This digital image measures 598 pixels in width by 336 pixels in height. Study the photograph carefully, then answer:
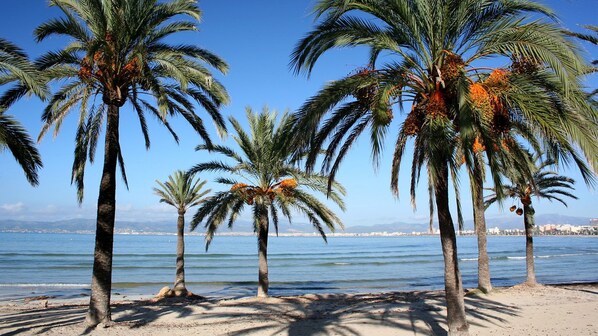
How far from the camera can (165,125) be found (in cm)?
1177

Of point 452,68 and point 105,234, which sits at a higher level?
point 452,68

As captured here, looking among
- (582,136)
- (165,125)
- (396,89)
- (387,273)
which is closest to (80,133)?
(165,125)

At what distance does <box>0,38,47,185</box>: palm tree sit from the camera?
7906mm

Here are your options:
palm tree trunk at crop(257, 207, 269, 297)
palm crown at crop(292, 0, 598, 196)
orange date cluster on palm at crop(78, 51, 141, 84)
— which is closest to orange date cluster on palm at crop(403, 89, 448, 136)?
palm crown at crop(292, 0, 598, 196)

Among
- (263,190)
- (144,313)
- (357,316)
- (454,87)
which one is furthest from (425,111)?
(263,190)

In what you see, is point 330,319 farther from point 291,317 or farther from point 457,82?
point 457,82

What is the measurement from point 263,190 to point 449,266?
9.83 metres

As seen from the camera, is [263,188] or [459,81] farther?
[263,188]

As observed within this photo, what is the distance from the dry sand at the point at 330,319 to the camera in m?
8.98

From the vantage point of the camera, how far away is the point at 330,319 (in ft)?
34.9

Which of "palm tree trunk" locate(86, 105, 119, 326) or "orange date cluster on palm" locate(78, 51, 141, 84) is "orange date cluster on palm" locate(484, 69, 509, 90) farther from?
"palm tree trunk" locate(86, 105, 119, 326)

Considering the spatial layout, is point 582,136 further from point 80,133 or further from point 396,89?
point 80,133

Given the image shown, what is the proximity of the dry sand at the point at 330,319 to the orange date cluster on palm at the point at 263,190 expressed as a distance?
4027 millimetres

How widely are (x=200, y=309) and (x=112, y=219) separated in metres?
3.72
